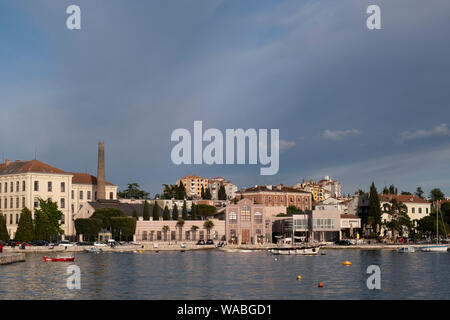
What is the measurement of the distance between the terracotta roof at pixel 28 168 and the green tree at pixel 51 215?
30.5 ft

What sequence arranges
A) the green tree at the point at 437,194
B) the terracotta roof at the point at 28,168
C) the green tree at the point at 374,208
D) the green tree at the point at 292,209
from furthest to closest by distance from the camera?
the green tree at the point at 437,194 → the green tree at the point at 292,209 → the green tree at the point at 374,208 → the terracotta roof at the point at 28,168

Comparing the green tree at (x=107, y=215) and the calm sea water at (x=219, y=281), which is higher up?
the green tree at (x=107, y=215)

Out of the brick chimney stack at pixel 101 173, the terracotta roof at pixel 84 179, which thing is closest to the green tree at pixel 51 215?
the brick chimney stack at pixel 101 173

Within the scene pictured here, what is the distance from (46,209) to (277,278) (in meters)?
70.7

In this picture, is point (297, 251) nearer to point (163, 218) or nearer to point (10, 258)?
point (163, 218)

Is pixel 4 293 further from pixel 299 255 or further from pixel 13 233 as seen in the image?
pixel 13 233

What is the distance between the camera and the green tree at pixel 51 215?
11519 cm

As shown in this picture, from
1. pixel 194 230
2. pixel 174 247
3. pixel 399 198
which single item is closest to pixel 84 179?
pixel 194 230

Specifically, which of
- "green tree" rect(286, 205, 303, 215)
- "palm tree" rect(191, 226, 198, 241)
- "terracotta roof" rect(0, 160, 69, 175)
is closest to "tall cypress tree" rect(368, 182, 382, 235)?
"green tree" rect(286, 205, 303, 215)

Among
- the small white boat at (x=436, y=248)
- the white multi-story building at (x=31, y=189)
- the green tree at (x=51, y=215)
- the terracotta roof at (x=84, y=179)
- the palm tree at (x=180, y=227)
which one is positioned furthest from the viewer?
the terracotta roof at (x=84, y=179)

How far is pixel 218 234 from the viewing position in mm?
132500

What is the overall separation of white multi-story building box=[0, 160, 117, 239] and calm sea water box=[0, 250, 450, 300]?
171 ft

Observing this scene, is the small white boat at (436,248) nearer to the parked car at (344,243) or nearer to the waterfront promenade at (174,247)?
the waterfront promenade at (174,247)

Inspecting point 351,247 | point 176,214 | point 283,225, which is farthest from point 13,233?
point 351,247
